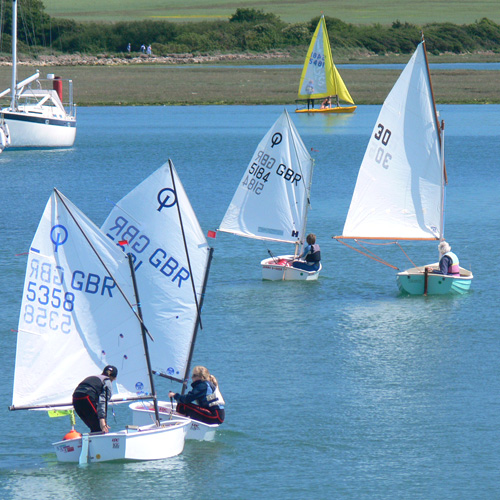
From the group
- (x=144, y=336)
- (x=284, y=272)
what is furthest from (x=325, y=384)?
(x=284, y=272)

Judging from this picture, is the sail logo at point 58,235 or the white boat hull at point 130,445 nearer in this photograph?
the white boat hull at point 130,445

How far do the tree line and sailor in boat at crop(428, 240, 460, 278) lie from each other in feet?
448

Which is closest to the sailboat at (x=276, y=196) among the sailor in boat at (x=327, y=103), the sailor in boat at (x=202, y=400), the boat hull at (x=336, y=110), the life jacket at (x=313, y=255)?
the life jacket at (x=313, y=255)

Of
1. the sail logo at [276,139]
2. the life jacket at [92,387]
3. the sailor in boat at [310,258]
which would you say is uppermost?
the sail logo at [276,139]

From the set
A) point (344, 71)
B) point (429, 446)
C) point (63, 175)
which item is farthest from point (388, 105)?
point (344, 71)

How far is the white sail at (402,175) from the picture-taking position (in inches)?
1342

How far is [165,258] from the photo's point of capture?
21.4m

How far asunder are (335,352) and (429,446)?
6.87m

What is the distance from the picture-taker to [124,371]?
20484 millimetres

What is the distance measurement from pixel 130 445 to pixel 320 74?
82.5 meters

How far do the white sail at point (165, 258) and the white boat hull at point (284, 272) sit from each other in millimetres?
13863

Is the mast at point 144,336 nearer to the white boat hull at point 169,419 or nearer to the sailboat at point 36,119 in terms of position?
the white boat hull at point 169,419

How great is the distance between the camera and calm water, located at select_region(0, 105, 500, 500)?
19.7 m

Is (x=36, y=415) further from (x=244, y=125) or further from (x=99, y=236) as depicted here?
(x=244, y=125)
